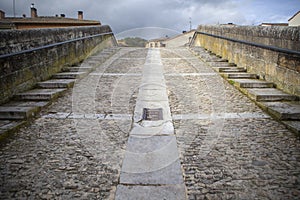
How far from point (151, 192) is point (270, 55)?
13.5ft

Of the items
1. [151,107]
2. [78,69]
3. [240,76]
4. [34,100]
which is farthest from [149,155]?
[78,69]

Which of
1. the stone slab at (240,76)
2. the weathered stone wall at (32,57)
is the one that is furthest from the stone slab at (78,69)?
the stone slab at (240,76)

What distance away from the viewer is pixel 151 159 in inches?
104

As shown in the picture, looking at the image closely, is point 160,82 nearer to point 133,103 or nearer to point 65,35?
point 133,103

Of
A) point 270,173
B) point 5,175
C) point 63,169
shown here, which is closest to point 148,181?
point 63,169

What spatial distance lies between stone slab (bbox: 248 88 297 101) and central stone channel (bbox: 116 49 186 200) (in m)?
1.62

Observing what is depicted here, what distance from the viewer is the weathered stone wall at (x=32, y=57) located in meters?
4.17

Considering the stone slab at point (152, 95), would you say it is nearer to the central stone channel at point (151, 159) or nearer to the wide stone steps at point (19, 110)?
the central stone channel at point (151, 159)

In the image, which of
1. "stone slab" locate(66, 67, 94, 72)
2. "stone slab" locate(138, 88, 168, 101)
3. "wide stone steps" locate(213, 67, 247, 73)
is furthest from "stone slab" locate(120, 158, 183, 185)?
"stone slab" locate(66, 67, 94, 72)

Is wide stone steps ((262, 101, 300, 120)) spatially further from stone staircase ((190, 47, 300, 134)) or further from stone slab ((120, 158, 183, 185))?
stone slab ((120, 158, 183, 185))

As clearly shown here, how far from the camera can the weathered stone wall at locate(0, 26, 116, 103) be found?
164 inches

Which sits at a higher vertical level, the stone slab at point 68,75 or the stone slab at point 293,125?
the stone slab at point 68,75

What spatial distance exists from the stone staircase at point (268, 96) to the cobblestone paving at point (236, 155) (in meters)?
0.14

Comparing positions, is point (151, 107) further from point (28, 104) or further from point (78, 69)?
point (78, 69)
